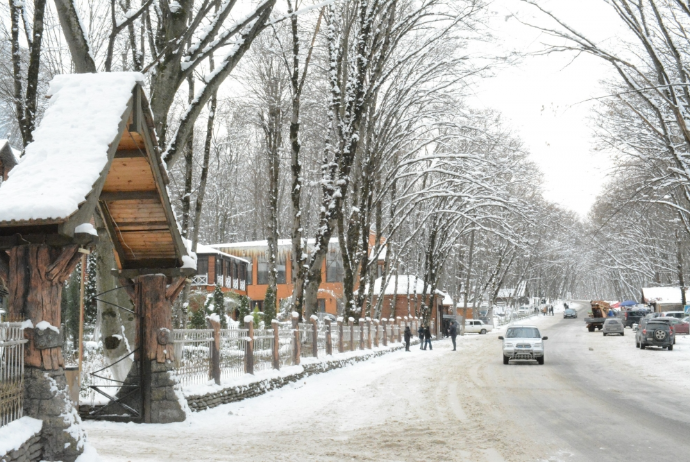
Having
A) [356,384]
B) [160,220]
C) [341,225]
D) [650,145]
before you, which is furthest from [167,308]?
[650,145]

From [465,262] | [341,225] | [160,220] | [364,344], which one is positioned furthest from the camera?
[465,262]

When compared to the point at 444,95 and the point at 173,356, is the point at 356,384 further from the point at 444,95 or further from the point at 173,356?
the point at 444,95

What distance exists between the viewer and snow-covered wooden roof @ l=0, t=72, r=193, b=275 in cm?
790

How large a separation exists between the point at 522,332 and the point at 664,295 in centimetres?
4977

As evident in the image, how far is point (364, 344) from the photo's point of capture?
108 ft

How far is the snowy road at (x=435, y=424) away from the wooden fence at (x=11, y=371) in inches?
62.2

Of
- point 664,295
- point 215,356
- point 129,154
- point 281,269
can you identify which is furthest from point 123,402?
point 664,295

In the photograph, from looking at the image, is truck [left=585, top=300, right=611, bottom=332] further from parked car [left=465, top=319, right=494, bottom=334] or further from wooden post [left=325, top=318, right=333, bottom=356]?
wooden post [left=325, top=318, right=333, bottom=356]

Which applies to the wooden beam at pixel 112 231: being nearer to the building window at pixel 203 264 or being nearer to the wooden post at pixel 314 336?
the wooden post at pixel 314 336

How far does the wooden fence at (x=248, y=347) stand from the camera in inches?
515

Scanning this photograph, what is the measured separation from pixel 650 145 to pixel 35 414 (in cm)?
2820

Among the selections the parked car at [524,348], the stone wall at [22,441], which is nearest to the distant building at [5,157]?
the parked car at [524,348]

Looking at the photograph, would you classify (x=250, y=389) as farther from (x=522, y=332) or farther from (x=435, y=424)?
(x=522, y=332)

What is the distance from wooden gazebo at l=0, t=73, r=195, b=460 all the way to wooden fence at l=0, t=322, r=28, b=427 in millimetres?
212
